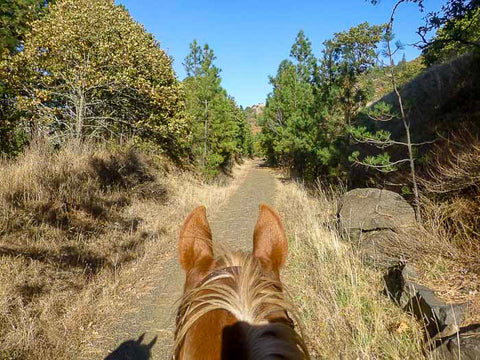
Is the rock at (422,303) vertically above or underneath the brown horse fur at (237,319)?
underneath

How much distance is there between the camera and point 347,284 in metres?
4.16

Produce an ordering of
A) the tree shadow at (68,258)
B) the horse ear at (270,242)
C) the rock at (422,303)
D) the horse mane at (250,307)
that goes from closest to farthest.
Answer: the horse mane at (250,307), the horse ear at (270,242), the rock at (422,303), the tree shadow at (68,258)

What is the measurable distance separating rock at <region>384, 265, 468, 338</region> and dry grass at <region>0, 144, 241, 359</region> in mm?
3645

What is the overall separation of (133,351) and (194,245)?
2857 mm

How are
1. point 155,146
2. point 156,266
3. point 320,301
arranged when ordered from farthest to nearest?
point 155,146
point 156,266
point 320,301

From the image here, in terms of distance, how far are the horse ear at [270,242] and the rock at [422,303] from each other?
2.01 meters

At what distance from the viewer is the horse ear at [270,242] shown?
134 cm

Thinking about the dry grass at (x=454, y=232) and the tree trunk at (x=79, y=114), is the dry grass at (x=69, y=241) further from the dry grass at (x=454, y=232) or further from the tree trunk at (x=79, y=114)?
the dry grass at (x=454, y=232)

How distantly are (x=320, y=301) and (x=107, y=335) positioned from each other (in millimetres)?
2679

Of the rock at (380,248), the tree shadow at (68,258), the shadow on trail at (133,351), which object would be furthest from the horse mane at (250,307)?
the tree shadow at (68,258)

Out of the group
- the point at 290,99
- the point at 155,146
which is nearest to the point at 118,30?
the point at 155,146

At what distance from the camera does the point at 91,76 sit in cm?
912

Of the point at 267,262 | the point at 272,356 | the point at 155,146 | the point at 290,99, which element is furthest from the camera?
the point at 290,99

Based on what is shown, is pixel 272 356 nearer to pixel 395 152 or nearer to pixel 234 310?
pixel 234 310
